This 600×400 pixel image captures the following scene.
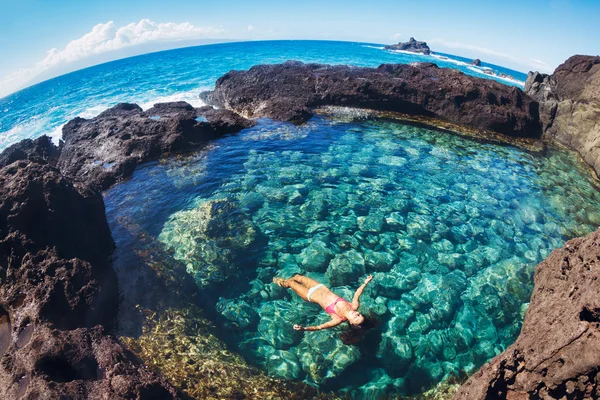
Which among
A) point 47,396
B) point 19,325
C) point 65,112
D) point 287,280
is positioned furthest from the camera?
point 65,112

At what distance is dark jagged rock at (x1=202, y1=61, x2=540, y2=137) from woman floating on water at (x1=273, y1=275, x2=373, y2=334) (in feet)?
46.2

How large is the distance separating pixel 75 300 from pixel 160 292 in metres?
1.83

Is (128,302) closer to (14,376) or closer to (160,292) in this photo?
(160,292)

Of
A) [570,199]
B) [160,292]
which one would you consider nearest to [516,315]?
[570,199]

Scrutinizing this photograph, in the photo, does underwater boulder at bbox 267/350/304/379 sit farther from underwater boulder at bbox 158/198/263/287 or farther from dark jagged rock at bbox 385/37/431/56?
dark jagged rock at bbox 385/37/431/56

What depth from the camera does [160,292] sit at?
25.2 feet

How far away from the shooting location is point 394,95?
20938 millimetres

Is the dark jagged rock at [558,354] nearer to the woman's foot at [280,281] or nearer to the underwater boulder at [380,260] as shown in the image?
the underwater boulder at [380,260]

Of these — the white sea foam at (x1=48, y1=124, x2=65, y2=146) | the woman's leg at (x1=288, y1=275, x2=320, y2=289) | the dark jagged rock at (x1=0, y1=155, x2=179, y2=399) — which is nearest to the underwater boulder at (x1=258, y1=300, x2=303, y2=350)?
the woman's leg at (x1=288, y1=275, x2=320, y2=289)

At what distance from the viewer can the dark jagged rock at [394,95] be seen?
1928 centimetres

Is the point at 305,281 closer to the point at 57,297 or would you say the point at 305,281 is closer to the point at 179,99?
the point at 57,297

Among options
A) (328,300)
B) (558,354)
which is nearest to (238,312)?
(328,300)

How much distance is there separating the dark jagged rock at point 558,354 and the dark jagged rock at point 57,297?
17.5 ft

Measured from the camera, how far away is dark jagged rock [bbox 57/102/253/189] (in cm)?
1365
